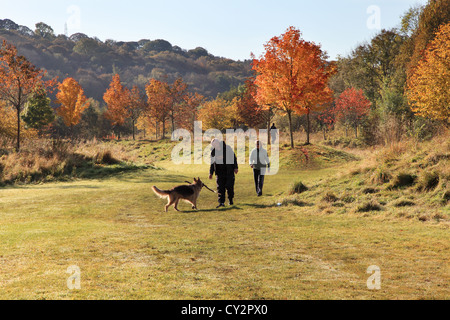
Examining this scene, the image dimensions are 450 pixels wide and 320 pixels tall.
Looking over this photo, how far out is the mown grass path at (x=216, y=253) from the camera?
4516 millimetres

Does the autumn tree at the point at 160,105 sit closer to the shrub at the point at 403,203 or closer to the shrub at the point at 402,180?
the shrub at the point at 402,180

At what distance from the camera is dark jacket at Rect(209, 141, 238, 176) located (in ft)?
43.8

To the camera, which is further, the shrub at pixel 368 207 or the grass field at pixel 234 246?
the shrub at pixel 368 207

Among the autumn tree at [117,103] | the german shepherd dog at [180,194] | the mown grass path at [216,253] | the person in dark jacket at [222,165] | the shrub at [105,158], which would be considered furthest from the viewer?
the autumn tree at [117,103]

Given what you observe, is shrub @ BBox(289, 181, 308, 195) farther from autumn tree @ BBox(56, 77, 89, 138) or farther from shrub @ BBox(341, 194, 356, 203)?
autumn tree @ BBox(56, 77, 89, 138)

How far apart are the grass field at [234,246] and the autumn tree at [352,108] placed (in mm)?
39402

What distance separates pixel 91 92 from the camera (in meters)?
137

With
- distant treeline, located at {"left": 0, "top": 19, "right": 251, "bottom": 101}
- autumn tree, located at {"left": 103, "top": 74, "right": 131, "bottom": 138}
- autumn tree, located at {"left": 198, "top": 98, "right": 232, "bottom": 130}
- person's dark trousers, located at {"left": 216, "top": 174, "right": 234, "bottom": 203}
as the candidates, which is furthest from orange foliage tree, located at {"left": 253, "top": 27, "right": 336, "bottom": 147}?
distant treeline, located at {"left": 0, "top": 19, "right": 251, "bottom": 101}

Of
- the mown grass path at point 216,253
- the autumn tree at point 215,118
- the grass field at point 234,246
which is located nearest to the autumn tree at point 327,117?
the autumn tree at point 215,118

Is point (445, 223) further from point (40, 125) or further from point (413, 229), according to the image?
point (40, 125)

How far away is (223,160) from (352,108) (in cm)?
4310

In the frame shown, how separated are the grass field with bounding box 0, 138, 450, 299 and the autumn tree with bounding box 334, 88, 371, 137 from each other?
39.4m
